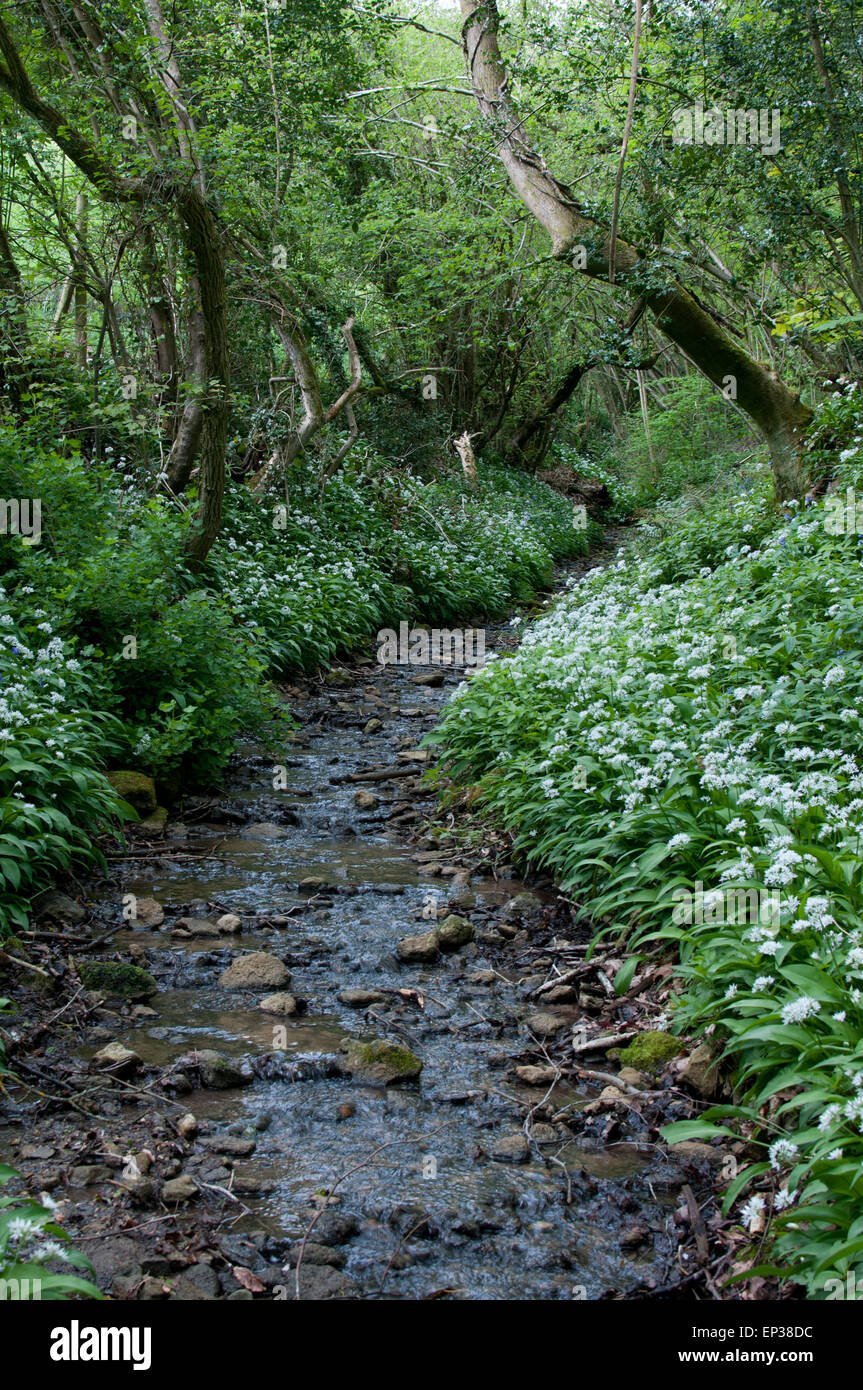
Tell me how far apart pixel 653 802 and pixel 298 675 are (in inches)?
254

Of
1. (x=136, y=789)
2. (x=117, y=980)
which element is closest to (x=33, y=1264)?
(x=117, y=980)

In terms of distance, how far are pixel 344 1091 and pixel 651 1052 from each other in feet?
4.10

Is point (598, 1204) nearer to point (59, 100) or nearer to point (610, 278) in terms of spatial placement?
point (610, 278)

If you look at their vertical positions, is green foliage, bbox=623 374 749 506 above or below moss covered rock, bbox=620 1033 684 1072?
above

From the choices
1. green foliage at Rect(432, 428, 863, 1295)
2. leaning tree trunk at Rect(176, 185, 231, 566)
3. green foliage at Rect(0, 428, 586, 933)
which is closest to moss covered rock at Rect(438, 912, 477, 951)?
green foliage at Rect(432, 428, 863, 1295)

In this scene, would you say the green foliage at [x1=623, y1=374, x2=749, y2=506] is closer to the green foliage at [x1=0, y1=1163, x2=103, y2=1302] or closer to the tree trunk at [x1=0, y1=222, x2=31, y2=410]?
the tree trunk at [x1=0, y1=222, x2=31, y2=410]

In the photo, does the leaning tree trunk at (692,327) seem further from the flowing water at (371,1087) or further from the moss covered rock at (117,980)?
the moss covered rock at (117,980)

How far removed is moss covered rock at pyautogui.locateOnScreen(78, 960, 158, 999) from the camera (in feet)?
14.1

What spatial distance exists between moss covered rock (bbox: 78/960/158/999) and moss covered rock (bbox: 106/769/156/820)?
6.89 ft

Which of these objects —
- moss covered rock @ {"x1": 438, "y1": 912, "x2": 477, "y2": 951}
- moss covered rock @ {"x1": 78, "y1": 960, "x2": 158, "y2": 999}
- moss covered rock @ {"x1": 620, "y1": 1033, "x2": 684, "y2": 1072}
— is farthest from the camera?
moss covered rock @ {"x1": 438, "y1": 912, "x2": 477, "y2": 951}

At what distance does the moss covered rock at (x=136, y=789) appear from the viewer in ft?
21.1

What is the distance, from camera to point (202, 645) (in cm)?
745

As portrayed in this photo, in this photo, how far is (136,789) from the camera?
256 inches

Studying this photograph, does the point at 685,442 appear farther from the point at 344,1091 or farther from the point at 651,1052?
the point at 344,1091
